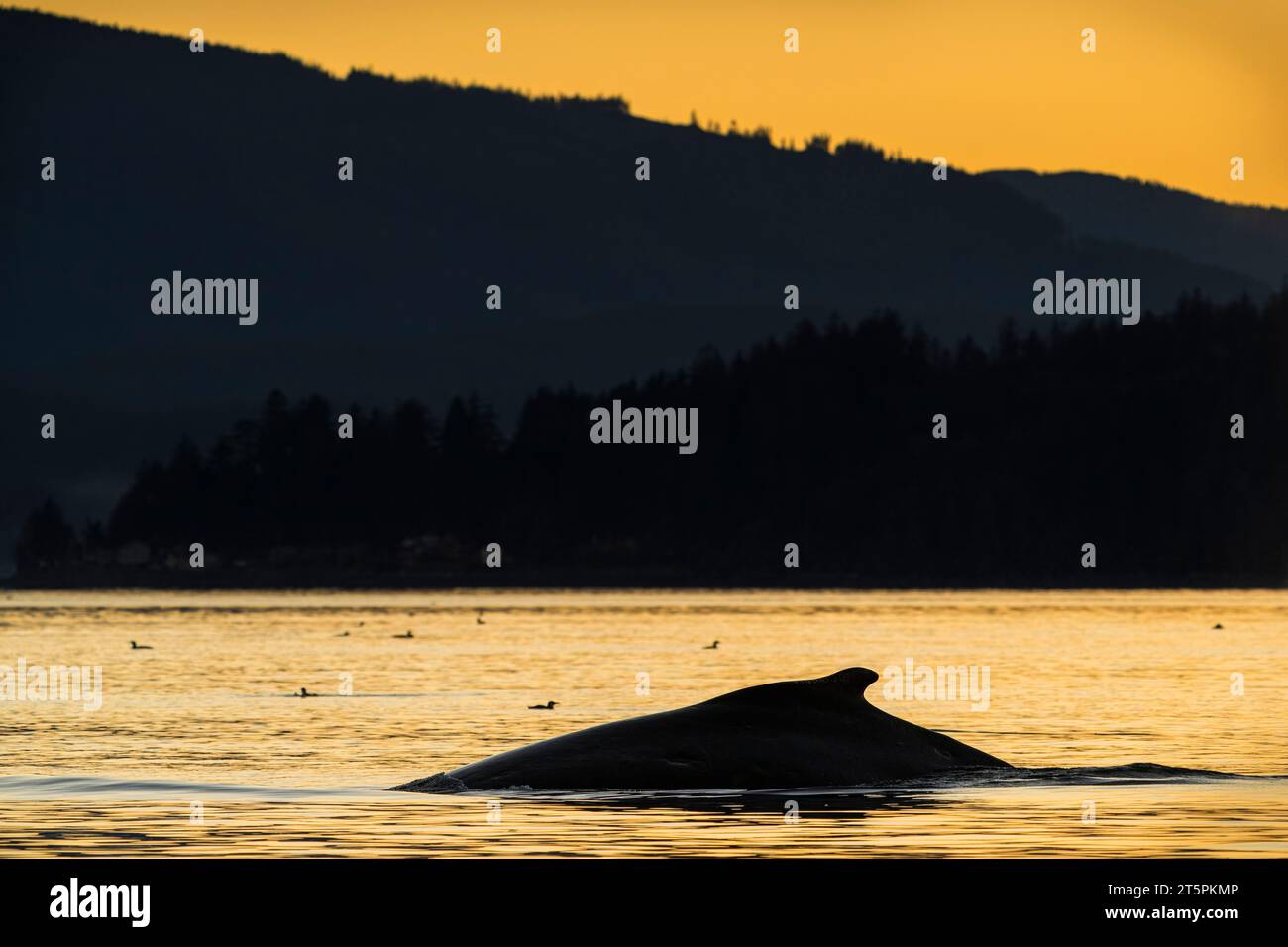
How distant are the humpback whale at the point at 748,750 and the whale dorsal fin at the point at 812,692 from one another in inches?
0.5

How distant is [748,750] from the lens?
3159cm

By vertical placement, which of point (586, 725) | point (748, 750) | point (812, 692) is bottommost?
point (586, 725)

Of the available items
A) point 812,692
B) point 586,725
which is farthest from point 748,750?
point 586,725

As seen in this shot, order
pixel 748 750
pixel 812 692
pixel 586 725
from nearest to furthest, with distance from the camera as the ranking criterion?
pixel 748 750 → pixel 812 692 → pixel 586 725

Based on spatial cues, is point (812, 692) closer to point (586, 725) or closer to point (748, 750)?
point (748, 750)

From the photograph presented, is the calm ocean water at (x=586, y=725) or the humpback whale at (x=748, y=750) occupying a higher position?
the humpback whale at (x=748, y=750)

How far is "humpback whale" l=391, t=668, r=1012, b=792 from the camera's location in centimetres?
3144

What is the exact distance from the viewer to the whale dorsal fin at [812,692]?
31703 millimetres

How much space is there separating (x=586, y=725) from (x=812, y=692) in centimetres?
2099

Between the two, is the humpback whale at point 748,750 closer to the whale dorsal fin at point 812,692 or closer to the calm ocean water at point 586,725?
the whale dorsal fin at point 812,692

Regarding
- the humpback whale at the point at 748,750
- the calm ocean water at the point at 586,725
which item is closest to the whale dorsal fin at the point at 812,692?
the humpback whale at the point at 748,750
